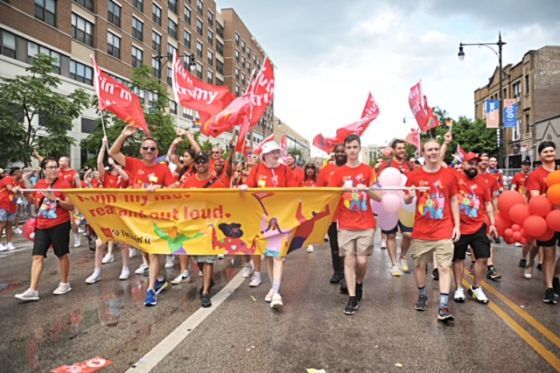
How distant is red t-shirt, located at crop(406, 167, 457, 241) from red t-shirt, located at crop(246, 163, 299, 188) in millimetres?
1657

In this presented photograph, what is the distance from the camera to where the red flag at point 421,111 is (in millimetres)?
7227

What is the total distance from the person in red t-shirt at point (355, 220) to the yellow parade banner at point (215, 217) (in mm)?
215

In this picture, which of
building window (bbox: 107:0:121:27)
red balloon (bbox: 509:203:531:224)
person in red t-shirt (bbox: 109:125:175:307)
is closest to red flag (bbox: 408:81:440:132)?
red balloon (bbox: 509:203:531:224)

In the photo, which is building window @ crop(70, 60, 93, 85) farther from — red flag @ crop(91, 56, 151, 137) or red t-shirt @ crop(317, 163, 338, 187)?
red t-shirt @ crop(317, 163, 338, 187)

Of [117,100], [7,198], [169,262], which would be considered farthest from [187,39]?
[169,262]

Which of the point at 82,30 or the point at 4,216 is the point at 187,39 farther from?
the point at 4,216

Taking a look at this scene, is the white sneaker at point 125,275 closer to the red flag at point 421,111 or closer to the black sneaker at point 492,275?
the red flag at point 421,111

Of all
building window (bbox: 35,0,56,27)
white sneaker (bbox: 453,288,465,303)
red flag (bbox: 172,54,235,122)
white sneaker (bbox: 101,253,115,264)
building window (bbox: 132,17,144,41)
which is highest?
building window (bbox: 132,17,144,41)

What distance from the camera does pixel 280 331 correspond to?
422cm

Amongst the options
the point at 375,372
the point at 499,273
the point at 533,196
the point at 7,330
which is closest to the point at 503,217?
the point at 533,196

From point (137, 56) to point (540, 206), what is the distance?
35444 millimetres

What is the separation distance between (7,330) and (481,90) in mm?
51708

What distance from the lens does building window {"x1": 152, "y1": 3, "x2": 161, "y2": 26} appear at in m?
38.0

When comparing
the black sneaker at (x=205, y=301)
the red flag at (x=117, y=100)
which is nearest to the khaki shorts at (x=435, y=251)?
the black sneaker at (x=205, y=301)
